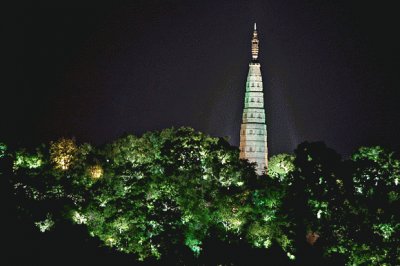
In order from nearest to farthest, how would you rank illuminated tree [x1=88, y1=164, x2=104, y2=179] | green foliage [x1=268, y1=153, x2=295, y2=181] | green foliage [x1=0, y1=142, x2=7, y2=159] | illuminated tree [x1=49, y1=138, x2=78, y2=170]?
green foliage [x1=0, y1=142, x2=7, y2=159] < illuminated tree [x1=88, y1=164, x2=104, y2=179] < illuminated tree [x1=49, y1=138, x2=78, y2=170] < green foliage [x1=268, y1=153, x2=295, y2=181]

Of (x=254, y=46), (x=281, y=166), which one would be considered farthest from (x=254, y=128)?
(x=281, y=166)

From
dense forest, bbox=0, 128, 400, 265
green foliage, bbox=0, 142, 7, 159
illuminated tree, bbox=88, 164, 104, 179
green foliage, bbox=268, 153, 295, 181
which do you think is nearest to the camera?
dense forest, bbox=0, 128, 400, 265

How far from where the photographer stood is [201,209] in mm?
50781

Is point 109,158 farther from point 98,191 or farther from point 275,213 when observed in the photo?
point 275,213

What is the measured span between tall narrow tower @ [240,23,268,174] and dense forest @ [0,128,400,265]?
130ft

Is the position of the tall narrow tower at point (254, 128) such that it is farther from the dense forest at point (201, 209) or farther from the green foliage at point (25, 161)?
the green foliage at point (25, 161)

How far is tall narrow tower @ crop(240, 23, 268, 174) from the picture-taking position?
9356 cm

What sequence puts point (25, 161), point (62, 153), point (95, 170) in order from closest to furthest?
point (25, 161)
point (95, 170)
point (62, 153)

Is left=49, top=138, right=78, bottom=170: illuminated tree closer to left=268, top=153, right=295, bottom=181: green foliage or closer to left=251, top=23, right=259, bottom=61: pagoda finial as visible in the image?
left=268, top=153, right=295, bottom=181: green foliage

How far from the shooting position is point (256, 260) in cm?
4912

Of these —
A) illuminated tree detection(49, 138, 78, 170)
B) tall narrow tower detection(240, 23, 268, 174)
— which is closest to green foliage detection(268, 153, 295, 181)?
illuminated tree detection(49, 138, 78, 170)

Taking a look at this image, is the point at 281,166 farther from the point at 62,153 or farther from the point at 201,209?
the point at 62,153

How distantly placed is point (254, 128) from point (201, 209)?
44.1 m

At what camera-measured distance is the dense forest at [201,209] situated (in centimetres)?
4881
